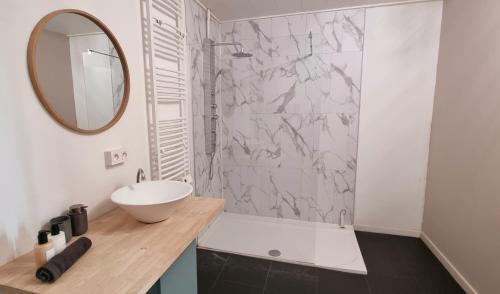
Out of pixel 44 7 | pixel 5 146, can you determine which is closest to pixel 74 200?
pixel 5 146

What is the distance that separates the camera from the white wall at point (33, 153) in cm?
98

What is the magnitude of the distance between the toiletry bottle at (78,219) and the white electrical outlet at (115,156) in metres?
0.32

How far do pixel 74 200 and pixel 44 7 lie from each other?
89 cm

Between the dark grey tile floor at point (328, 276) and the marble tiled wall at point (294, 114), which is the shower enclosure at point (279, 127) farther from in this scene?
the dark grey tile floor at point (328, 276)

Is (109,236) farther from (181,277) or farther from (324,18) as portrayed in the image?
(324,18)

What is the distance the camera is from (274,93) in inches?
121

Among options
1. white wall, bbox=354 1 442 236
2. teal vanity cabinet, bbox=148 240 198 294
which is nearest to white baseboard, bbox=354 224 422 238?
white wall, bbox=354 1 442 236

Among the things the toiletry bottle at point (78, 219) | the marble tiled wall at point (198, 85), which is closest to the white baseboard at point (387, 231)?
the marble tiled wall at point (198, 85)

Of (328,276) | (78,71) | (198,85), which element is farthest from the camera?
(198,85)

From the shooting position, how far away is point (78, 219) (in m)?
1.18

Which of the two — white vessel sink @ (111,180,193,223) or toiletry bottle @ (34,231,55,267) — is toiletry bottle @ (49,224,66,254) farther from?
white vessel sink @ (111,180,193,223)

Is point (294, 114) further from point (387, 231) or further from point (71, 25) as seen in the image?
point (71, 25)

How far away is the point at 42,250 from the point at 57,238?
78mm

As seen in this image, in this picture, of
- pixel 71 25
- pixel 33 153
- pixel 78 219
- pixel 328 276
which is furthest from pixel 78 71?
pixel 328 276
